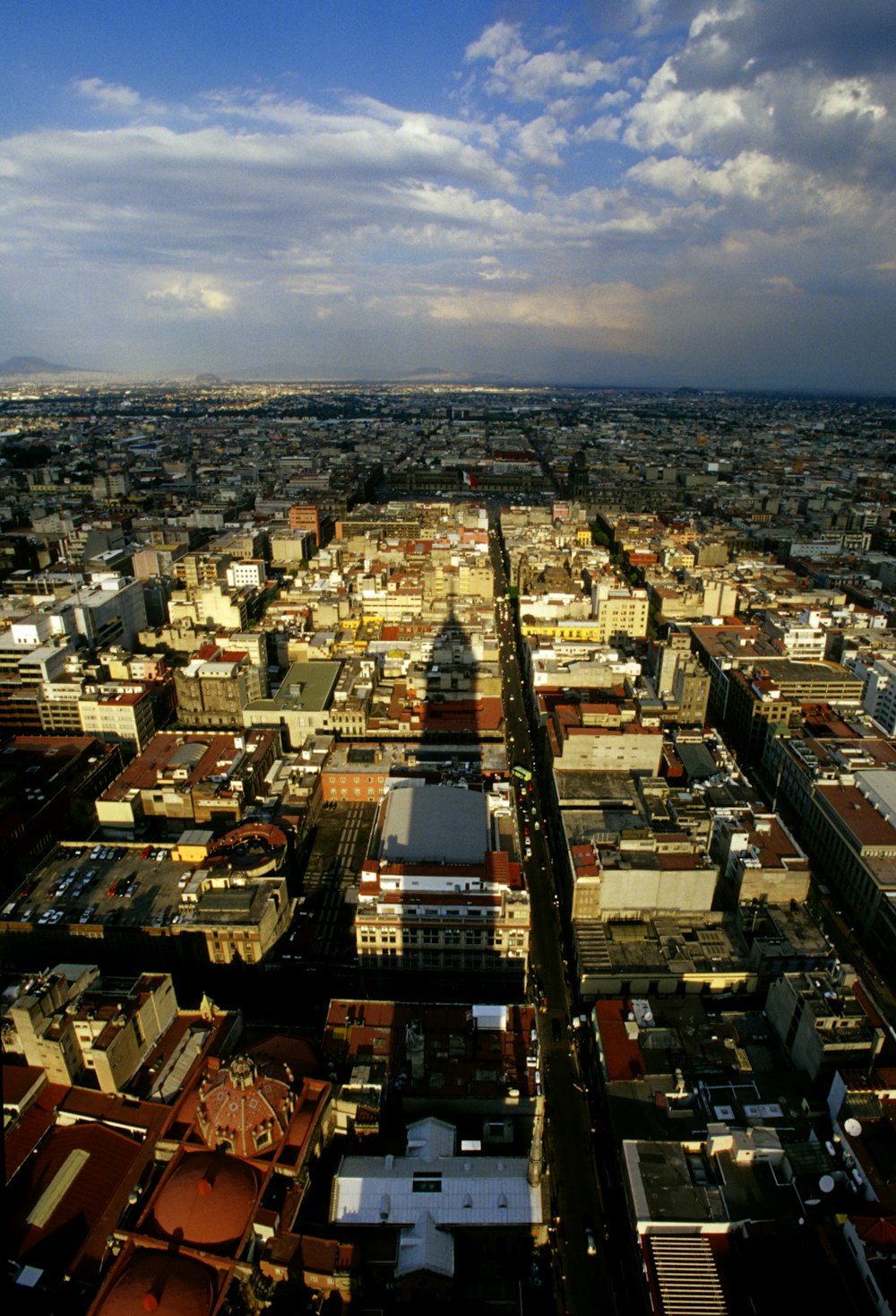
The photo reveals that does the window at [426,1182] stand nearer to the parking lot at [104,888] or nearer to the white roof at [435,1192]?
the white roof at [435,1192]

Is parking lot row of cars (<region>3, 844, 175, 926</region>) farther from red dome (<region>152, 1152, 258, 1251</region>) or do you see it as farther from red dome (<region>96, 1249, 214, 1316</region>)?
red dome (<region>96, 1249, 214, 1316</region>)

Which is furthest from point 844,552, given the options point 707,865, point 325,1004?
point 325,1004

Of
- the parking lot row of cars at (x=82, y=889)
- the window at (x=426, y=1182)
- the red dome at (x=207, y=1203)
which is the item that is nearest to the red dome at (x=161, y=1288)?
the red dome at (x=207, y=1203)

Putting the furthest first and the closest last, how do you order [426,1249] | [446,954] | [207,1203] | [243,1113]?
[446,954] → [243,1113] → [207,1203] → [426,1249]

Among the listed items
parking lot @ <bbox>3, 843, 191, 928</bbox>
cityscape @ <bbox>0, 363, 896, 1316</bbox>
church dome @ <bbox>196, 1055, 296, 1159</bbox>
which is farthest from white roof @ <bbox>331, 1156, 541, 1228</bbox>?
parking lot @ <bbox>3, 843, 191, 928</bbox>

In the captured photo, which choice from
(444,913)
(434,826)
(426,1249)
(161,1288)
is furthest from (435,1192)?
(434,826)

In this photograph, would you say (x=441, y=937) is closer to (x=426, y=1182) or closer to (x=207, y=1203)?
(x=426, y=1182)
